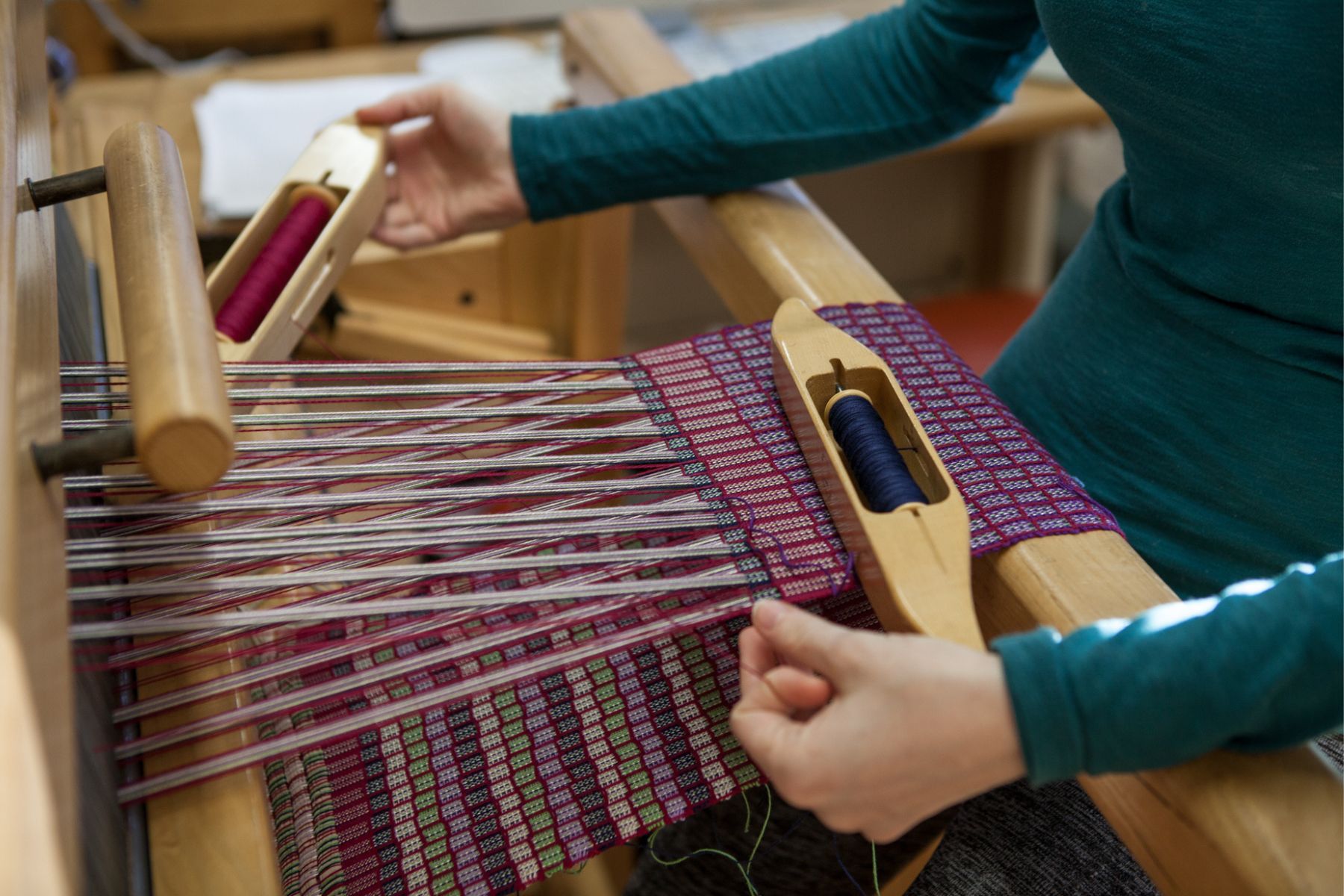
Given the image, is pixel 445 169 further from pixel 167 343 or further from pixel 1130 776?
pixel 1130 776

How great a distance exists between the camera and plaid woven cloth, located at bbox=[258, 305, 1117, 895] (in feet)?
2.00

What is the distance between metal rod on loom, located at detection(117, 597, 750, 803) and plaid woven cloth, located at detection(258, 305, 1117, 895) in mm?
10

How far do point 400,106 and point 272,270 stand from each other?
0.66 feet

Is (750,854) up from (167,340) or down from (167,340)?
down

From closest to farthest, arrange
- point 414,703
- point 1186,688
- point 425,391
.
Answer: point 1186,688
point 414,703
point 425,391

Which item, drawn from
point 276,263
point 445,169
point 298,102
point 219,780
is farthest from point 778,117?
point 298,102

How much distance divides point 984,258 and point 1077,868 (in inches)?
69.5

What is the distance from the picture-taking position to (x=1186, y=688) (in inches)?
18.6

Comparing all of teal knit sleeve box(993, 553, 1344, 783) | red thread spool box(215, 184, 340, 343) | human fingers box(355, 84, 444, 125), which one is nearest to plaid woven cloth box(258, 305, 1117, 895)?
teal knit sleeve box(993, 553, 1344, 783)

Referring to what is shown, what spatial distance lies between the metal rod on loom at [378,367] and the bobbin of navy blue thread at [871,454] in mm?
164

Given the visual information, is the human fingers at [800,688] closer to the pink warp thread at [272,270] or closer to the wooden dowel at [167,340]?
the wooden dowel at [167,340]

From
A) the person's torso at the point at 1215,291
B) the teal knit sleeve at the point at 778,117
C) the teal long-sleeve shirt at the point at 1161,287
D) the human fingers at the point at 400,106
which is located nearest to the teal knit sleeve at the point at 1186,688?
the teal long-sleeve shirt at the point at 1161,287

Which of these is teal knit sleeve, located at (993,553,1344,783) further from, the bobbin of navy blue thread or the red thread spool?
the red thread spool

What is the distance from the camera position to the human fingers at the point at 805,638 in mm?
512
